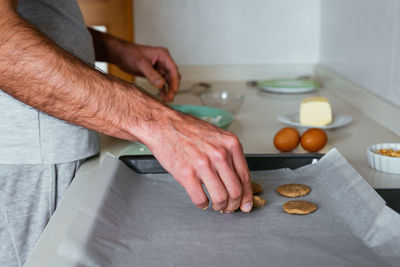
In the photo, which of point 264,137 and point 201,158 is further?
point 264,137

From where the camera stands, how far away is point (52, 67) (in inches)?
31.2

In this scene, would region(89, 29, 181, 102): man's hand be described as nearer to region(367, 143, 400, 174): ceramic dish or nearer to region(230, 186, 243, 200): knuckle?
region(367, 143, 400, 174): ceramic dish

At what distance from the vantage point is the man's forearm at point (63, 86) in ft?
2.59

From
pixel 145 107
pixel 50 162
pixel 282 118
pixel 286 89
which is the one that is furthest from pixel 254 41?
pixel 145 107

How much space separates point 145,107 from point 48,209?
0.45 meters

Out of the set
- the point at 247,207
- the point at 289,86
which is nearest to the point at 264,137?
the point at 247,207

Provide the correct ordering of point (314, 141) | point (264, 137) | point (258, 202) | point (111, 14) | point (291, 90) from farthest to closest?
point (111, 14), point (291, 90), point (264, 137), point (314, 141), point (258, 202)

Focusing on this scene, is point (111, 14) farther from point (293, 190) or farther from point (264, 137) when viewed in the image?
point (293, 190)

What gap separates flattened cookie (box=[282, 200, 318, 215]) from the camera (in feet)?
2.79

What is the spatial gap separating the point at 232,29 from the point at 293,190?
146cm

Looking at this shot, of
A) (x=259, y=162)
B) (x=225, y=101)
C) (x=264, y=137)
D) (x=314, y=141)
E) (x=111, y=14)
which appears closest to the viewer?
(x=259, y=162)

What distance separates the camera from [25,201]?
1118 mm

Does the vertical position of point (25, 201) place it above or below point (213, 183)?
below

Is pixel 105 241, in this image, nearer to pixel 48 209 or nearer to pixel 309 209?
pixel 309 209
